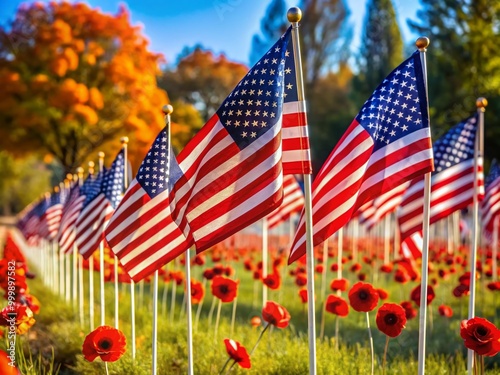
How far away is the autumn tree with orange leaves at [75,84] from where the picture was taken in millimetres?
24266

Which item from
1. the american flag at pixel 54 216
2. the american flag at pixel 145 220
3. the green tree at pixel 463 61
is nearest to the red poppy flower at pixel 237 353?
the american flag at pixel 145 220

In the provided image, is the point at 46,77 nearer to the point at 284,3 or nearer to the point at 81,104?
the point at 81,104

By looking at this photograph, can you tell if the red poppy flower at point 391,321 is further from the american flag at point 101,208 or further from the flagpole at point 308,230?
the american flag at point 101,208

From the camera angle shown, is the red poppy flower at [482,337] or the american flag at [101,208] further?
the american flag at [101,208]

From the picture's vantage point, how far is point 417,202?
6734mm

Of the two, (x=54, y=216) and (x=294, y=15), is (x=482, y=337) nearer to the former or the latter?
(x=294, y=15)

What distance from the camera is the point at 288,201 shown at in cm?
1087

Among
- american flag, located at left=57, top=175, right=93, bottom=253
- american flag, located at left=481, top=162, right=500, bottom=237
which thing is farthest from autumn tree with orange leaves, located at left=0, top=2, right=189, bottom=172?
american flag, located at left=481, top=162, right=500, bottom=237

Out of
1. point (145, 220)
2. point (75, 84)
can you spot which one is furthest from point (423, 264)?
point (75, 84)

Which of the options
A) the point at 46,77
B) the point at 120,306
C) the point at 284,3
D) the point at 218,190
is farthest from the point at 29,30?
the point at 284,3

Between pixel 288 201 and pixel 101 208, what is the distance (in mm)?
4482

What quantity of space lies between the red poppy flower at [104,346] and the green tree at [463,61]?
20.0 meters

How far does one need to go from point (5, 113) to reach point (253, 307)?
57.0 feet

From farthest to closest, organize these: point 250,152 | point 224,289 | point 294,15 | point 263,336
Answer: point 263,336, point 224,289, point 250,152, point 294,15
